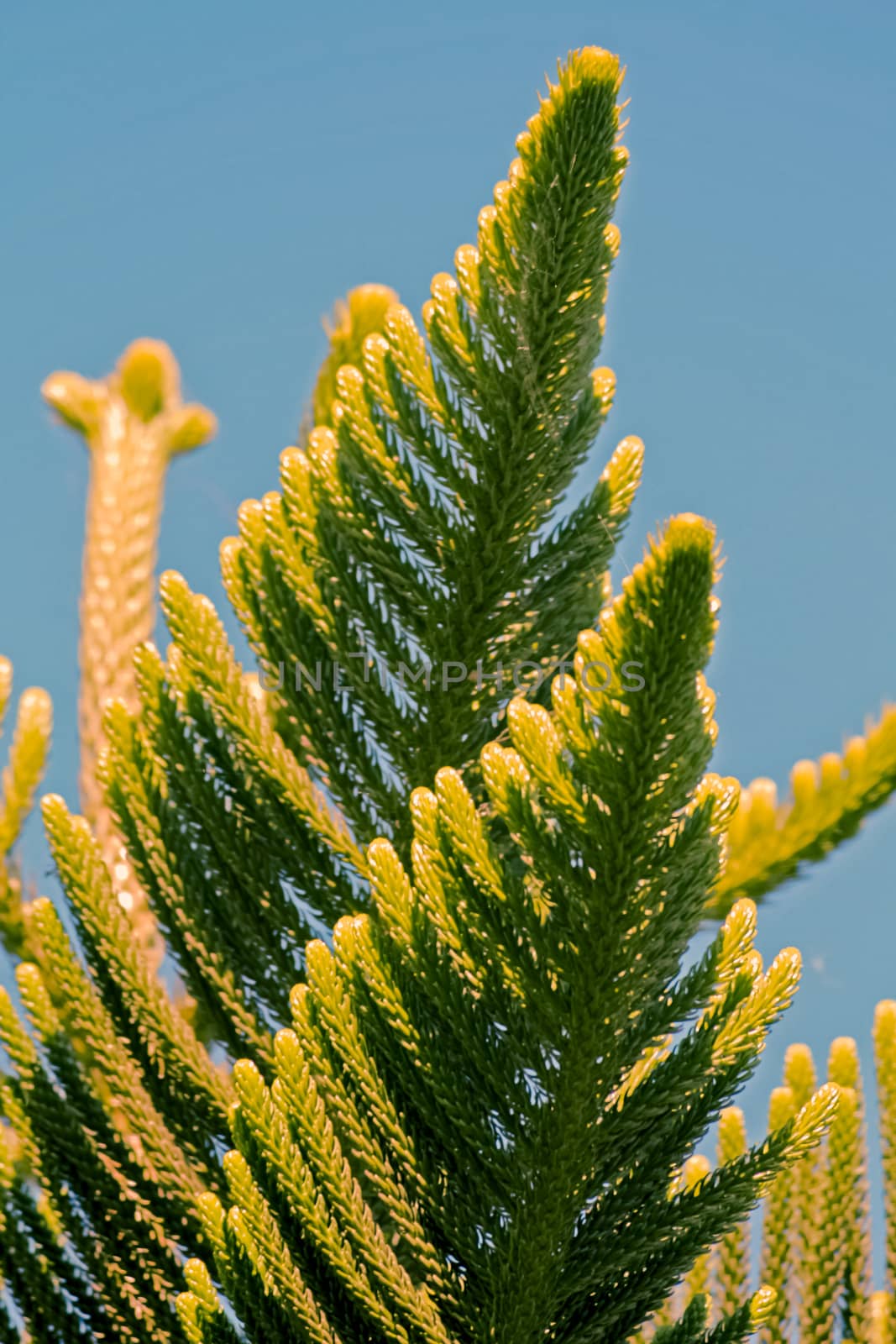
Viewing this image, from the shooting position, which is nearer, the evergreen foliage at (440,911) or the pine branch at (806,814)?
the evergreen foliage at (440,911)

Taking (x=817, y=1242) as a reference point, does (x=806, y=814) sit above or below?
above

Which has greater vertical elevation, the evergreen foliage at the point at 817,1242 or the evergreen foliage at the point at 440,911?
the evergreen foliage at the point at 440,911

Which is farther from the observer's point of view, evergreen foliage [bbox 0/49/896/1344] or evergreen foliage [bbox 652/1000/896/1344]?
evergreen foliage [bbox 652/1000/896/1344]

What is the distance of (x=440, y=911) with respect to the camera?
2236mm

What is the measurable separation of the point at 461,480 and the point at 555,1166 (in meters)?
1.25

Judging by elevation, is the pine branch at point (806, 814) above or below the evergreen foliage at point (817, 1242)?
above

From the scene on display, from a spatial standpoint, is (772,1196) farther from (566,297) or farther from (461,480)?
(566,297)

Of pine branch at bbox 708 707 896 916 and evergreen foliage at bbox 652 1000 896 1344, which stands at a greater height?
pine branch at bbox 708 707 896 916

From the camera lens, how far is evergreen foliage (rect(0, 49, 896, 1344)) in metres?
2.16

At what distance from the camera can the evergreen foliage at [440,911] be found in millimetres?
2158

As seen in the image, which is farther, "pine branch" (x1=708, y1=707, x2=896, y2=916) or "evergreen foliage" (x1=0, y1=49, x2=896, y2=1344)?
"pine branch" (x1=708, y1=707, x2=896, y2=916)

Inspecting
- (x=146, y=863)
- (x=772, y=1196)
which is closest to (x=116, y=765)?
(x=146, y=863)

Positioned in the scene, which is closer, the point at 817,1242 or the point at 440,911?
the point at 440,911

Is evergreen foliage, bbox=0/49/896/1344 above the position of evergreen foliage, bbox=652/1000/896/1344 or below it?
above
